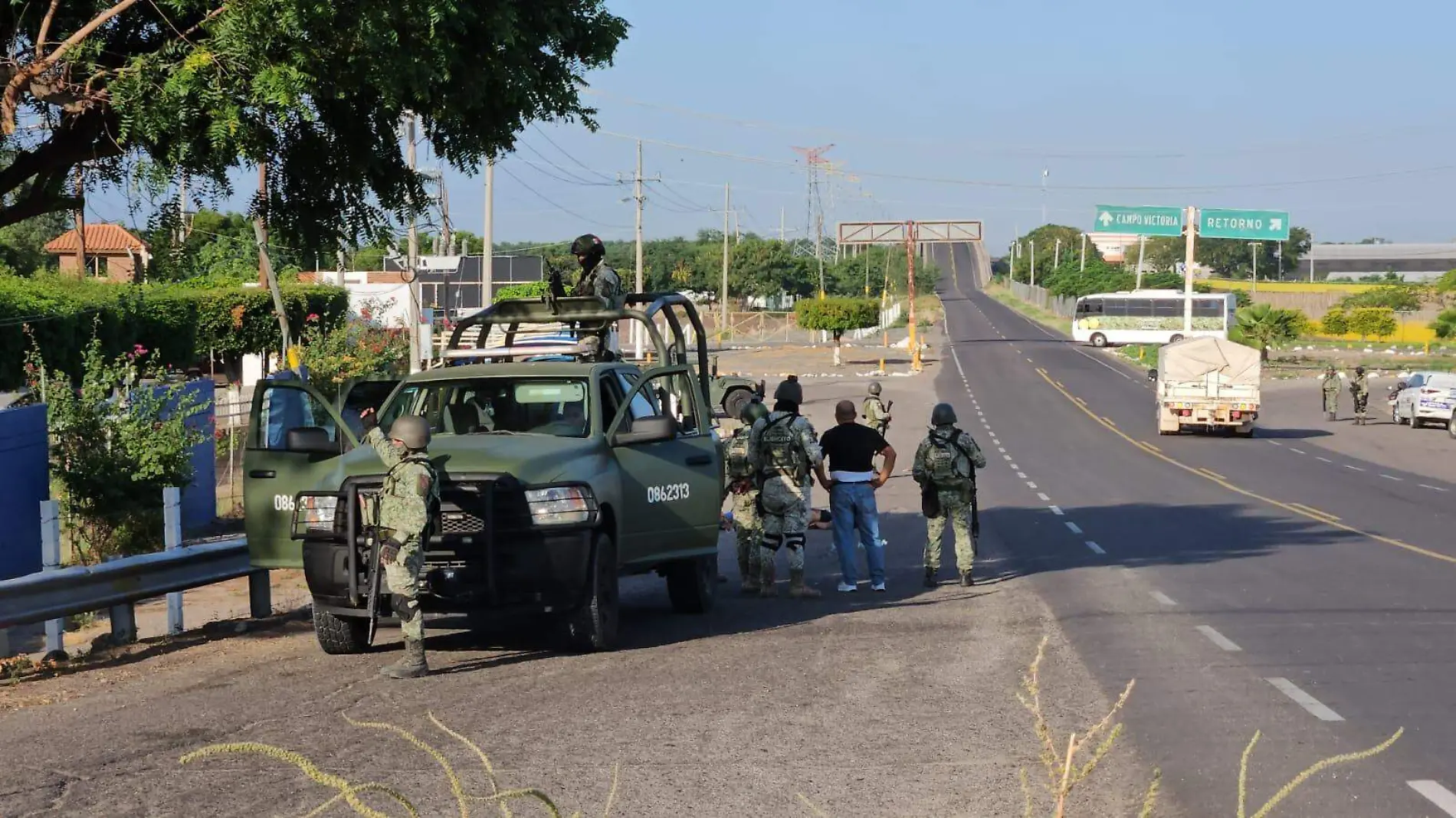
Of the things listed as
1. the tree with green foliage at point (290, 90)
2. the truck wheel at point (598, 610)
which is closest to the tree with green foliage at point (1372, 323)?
the tree with green foliage at point (290, 90)

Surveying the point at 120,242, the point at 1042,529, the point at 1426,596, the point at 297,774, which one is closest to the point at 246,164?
the point at 297,774

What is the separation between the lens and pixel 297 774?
24.5ft

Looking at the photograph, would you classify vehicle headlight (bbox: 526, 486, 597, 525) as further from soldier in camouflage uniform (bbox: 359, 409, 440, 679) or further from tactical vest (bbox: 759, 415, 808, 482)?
tactical vest (bbox: 759, 415, 808, 482)

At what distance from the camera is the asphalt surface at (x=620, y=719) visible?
7.16 m

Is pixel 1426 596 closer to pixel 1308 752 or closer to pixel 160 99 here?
pixel 1308 752

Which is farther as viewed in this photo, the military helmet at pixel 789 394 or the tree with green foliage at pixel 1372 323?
the tree with green foliage at pixel 1372 323

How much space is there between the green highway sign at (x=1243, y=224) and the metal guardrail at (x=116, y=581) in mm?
76291

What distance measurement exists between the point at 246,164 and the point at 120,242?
237ft

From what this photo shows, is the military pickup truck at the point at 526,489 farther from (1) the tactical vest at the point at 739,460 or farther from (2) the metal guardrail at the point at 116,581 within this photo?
(1) the tactical vest at the point at 739,460

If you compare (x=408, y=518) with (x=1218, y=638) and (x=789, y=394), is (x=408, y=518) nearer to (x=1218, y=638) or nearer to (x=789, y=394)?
(x=789, y=394)

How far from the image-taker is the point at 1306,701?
31.2ft

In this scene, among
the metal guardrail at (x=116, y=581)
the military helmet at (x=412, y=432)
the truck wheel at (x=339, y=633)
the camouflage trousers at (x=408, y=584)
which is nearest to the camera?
the military helmet at (x=412, y=432)

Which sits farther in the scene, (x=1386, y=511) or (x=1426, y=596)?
(x=1386, y=511)

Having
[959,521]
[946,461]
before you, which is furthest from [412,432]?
[959,521]
